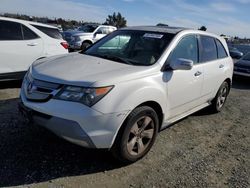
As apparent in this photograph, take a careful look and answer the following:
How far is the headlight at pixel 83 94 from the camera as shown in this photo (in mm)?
3334

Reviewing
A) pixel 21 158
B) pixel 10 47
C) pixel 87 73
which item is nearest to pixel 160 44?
pixel 87 73

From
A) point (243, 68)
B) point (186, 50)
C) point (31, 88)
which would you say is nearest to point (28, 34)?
point (31, 88)

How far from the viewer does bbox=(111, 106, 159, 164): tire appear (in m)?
3.62

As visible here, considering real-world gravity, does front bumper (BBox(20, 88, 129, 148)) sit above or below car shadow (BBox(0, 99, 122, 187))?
above

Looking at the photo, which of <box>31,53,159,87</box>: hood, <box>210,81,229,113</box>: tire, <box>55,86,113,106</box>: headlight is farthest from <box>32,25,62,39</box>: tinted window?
<box>55,86,113,106</box>: headlight

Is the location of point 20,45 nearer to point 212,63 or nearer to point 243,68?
point 212,63

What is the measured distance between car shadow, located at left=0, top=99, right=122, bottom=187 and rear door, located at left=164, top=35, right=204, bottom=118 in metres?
1.28

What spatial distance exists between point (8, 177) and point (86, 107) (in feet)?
3.90

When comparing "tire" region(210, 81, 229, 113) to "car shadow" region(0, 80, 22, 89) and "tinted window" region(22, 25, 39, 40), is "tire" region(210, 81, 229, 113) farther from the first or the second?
"car shadow" region(0, 80, 22, 89)

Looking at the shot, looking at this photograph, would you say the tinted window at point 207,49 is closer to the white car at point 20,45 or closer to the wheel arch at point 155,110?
the wheel arch at point 155,110

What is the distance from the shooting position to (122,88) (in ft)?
11.6

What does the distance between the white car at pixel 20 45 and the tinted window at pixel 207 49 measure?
3.95 m

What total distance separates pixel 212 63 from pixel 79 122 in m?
3.24

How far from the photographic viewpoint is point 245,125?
6.01 m
